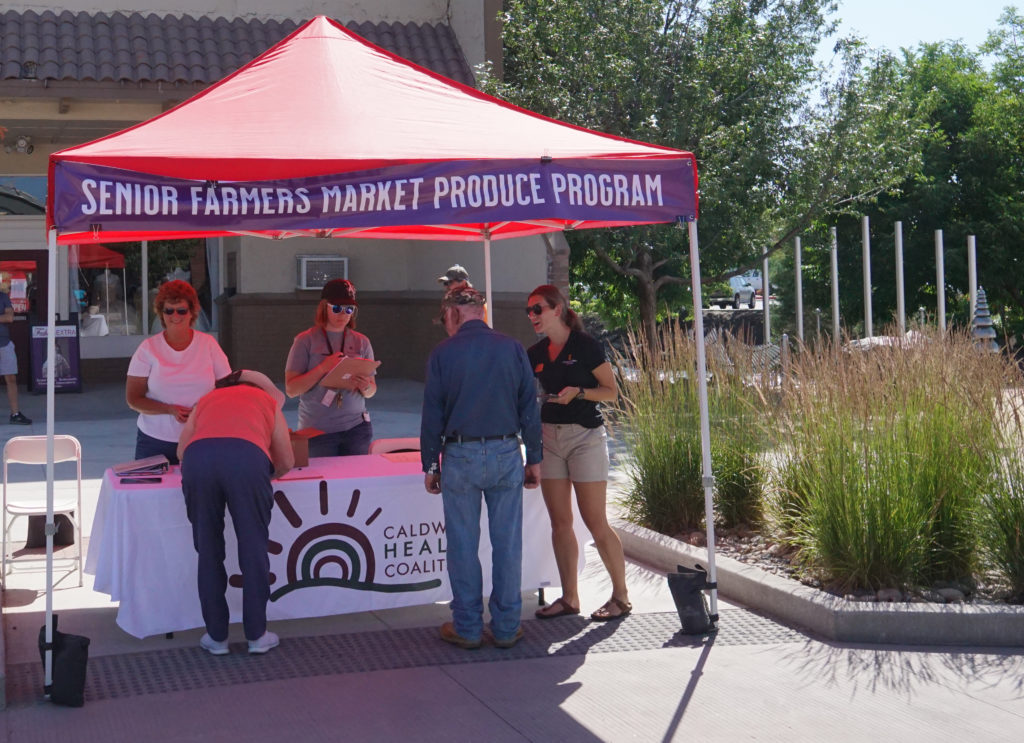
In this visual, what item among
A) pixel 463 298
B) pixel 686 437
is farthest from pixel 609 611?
pixel 463 298

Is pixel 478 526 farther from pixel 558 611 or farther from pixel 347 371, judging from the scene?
pixel 347 371

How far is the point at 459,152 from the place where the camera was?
5957 mm

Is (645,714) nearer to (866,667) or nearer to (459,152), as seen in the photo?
(866,667)

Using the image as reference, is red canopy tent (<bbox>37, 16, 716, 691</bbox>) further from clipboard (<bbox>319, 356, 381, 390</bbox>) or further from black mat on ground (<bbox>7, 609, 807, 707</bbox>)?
clipboard (<bbox>319, 356, 381, 390</bbox>)

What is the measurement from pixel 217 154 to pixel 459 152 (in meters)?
1.20

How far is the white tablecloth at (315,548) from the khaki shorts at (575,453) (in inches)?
17.3

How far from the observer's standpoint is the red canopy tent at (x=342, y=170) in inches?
213

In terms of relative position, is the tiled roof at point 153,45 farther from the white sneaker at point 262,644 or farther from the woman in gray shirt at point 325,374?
the white sneaker at point 262,644

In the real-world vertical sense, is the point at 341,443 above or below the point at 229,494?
above

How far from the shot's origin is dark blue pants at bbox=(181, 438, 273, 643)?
562 cm

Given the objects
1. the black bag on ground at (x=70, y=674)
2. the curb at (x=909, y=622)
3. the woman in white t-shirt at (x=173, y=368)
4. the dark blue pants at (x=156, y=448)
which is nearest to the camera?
the black bag on ground at (x=70, y=674)

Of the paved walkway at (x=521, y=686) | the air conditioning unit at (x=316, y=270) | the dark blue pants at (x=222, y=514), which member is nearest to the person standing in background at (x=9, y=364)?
the air conditioning unit at (x=316, y=270)

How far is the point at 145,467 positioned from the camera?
247 inches

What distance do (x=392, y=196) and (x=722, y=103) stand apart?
10.1 m
